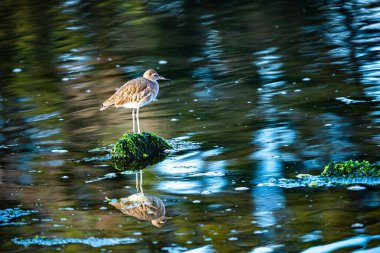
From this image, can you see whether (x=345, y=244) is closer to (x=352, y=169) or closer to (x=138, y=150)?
(x=352, y=169)

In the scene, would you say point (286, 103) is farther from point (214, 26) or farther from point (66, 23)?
point (66, 23)

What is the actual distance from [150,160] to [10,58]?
437 inches

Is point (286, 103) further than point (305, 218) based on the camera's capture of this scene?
Yes

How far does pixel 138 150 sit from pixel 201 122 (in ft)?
7.17

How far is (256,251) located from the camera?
28.9 ft

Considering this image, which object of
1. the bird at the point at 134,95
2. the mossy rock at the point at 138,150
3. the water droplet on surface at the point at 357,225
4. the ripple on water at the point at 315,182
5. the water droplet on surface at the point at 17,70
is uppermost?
the bird at the point at 134,95

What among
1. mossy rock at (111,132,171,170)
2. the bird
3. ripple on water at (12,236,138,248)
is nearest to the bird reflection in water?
ripple on water at (12,236,138,248)

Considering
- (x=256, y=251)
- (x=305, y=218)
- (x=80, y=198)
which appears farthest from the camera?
(x=80, y=198)

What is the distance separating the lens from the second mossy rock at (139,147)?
12.9 meters

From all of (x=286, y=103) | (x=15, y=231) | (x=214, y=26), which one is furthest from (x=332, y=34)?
(x=15, y=231)

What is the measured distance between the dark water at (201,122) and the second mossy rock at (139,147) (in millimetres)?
262

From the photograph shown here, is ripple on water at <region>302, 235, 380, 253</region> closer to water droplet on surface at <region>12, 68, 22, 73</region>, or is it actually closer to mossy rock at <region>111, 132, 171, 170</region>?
mossy rock at <region>111, 132, 171, 170</region>

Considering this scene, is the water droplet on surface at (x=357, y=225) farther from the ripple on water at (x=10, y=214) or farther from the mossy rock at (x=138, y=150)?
the mossy rock at (x=138, y=150)

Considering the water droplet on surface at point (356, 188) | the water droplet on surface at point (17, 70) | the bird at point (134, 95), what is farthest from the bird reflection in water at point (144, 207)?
the water droplet on surface at point (17, 70)
